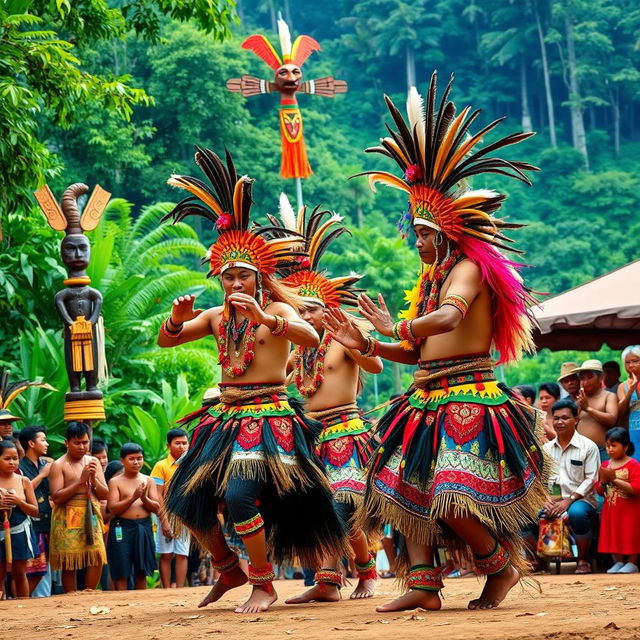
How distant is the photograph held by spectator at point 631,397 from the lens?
9.59m

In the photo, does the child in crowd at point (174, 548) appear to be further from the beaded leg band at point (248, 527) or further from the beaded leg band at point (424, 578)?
the beaded leg band at point (424, 578)

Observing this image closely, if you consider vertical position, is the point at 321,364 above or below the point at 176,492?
above

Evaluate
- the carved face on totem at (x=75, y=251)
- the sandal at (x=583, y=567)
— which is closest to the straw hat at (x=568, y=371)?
the sandal at (x=583, y=567)

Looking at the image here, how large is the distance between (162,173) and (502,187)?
20149mm

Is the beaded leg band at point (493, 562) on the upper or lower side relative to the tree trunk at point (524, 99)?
lower

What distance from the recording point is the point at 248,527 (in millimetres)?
6578

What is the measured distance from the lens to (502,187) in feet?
179

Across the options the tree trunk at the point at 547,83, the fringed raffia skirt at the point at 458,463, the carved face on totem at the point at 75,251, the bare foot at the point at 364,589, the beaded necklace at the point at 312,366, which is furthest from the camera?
the tree trunk at the point at 547,83

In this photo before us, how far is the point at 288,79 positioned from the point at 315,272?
14.1m

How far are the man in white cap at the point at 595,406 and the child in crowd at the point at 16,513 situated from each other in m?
4.44

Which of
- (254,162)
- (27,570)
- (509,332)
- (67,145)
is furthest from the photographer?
(254,162)

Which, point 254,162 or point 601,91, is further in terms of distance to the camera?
point 601,91

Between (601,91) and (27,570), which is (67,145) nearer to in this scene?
(27,570)

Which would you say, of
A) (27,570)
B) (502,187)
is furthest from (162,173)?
(27,570)
